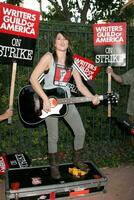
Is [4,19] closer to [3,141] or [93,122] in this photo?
[3,141]

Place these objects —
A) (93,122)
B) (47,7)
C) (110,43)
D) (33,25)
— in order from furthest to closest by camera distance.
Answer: (47,7) < (93,122) < (110,43) < (33,25)

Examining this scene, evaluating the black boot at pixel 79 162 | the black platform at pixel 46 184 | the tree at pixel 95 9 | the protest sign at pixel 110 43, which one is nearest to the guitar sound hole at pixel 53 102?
the black boot at pixel 79 162

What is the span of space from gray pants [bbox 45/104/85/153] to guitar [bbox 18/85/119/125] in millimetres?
128

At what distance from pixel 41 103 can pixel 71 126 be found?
2.15 ft

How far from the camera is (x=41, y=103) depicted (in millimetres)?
4090

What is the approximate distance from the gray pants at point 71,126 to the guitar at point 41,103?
128 mm

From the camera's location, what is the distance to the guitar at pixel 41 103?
412 cm

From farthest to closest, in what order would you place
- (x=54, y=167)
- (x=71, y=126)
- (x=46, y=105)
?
(x=71, y=126)
(x=54, y=167)
(x=46, y=105)

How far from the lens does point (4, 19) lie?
4457 mm

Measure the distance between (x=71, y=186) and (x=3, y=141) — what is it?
1806 millimetres

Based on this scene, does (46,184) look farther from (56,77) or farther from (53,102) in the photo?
(56,77)

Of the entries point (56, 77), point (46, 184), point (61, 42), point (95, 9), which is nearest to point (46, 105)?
point (56, 77)

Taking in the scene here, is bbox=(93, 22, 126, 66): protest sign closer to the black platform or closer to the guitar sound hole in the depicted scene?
the guitar sound hole

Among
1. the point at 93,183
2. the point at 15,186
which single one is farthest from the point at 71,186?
the point at 15,186
